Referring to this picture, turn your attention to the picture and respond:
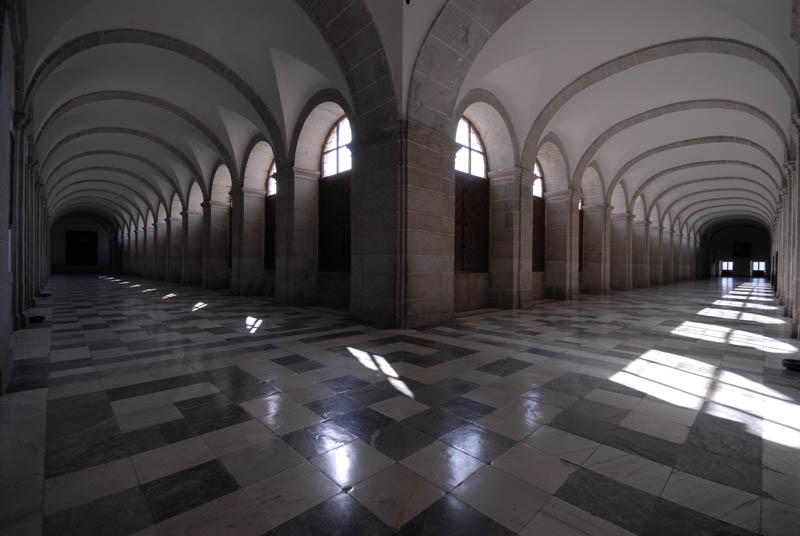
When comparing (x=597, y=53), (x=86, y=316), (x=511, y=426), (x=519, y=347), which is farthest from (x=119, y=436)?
(x=597, y=53)

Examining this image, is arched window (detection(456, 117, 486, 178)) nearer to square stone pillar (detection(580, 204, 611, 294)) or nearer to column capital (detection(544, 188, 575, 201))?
column capital (detection(544, 188, 575, 201))

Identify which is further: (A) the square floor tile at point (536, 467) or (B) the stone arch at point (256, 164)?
(B) the stone arch at point (256, 164)

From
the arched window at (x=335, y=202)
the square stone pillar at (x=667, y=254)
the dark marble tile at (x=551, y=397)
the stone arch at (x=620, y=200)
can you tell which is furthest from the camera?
the square stone pillar at (x=667, y=254)

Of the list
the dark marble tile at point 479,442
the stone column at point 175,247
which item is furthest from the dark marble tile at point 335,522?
the stone column at point 175,247

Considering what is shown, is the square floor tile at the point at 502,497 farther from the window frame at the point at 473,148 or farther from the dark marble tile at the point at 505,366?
the window frame at the point at 473,148

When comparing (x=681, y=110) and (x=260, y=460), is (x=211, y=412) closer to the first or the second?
(x=260, y=460)

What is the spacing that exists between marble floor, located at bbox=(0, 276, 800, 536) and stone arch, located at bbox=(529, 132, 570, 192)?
9.20 meters

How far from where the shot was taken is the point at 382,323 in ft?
24.2

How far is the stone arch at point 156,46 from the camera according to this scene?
24.0ft

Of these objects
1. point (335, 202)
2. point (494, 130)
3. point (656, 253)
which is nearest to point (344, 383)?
point (335, 202)

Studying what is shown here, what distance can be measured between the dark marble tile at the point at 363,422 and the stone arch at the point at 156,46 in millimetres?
8788

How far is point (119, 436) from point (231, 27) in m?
9.49

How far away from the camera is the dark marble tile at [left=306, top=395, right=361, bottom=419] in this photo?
3018 millimetres

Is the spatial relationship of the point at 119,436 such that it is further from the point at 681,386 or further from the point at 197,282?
the point at 197,282
